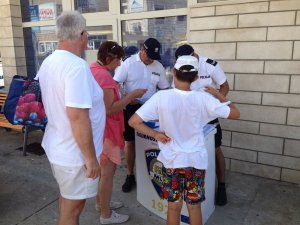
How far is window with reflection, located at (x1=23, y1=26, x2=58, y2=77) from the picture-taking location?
585 cm

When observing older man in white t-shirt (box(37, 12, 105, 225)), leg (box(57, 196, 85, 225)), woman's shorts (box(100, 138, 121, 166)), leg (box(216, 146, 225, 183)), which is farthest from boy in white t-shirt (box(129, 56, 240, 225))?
leg (box(216, 146, 225, 183))

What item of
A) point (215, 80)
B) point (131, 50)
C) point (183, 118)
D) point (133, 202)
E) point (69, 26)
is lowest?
point (133, 202)

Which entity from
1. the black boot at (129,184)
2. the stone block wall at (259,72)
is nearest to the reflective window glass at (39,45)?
the stone block wall at (259,72)

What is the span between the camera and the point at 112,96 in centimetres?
239

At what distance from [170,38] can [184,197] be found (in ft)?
8.75

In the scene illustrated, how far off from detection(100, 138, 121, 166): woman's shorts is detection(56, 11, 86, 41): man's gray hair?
1041 mm

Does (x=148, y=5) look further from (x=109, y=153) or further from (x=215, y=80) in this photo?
(x=109, y=153)

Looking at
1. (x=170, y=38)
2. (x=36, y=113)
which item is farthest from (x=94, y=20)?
(x=36, y=113)

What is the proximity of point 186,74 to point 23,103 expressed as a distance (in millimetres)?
3074

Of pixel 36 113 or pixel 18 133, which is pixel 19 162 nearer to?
pixel 36 113

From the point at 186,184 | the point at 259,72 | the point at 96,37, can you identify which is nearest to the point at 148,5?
the point at 96,37

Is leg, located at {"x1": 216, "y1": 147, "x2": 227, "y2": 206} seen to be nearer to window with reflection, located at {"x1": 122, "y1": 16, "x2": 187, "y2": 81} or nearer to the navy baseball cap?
window with reflection, located at {"x1": 122, "y1": 16, "x2": 187, "y2": 81}

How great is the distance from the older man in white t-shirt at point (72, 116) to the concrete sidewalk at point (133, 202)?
1.08 meters

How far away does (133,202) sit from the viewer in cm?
318
